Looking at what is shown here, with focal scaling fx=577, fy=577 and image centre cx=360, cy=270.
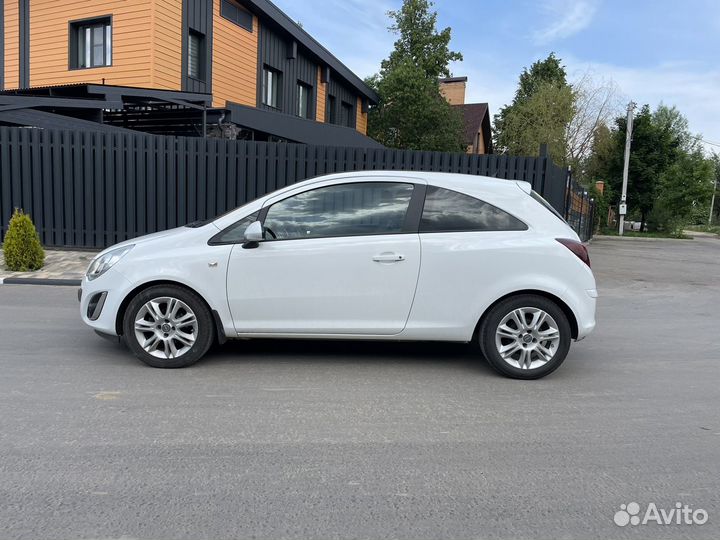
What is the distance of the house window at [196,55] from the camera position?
16.5 meters

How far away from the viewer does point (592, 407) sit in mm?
4387

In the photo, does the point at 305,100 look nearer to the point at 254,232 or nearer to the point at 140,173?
the point at 140,173

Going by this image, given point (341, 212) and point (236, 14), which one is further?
point (236, 14)

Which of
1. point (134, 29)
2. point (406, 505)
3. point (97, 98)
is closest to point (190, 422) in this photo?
point (406, 505)

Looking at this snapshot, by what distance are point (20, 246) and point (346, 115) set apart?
62.8 ft

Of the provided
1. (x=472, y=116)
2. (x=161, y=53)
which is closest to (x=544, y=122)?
(x=472, y=116)

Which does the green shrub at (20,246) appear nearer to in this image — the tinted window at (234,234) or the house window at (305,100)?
the tinted window at (234,234)

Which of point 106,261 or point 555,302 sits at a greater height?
point 106,261

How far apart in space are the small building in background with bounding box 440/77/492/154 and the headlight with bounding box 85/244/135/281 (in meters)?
33.5

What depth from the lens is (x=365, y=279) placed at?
486 centimetres

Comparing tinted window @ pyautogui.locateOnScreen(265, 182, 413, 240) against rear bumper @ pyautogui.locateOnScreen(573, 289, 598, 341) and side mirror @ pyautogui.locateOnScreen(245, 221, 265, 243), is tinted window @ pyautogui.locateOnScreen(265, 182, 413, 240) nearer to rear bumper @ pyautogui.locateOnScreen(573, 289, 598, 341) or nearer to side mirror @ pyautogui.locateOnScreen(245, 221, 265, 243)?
side mirror @ pyautogui.locateOnScreen(245, 221, 265, 243)

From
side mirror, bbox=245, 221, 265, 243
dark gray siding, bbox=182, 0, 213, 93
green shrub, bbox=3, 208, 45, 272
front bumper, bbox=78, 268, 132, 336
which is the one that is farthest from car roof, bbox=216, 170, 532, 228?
dark gray siding, bbox=182, 0, 213, 93

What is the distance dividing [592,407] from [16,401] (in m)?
4.27

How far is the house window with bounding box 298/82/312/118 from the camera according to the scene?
22884mm
